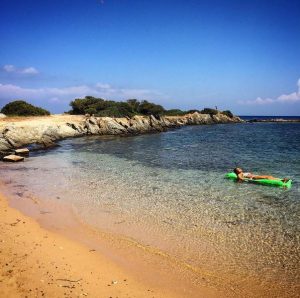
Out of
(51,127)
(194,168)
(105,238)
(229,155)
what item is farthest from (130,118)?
(105,238)

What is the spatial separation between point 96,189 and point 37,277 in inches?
366

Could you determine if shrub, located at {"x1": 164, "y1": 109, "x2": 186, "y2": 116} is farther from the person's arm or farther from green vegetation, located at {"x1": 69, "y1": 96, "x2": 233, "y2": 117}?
the person's arm

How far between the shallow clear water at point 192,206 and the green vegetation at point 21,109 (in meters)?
31.4

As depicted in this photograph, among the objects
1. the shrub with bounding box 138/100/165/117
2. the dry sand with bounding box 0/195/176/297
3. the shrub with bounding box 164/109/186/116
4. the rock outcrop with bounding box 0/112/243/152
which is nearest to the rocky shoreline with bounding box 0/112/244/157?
the rock outcrop with bounding box 0/112/243/152

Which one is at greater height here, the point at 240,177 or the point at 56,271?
the point at 240,177

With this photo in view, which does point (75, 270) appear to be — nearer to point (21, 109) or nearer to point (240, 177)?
point (240, 177)

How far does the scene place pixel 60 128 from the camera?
4538 cm

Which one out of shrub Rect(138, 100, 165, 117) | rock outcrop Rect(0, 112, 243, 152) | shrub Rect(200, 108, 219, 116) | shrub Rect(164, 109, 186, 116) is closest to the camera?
rock outcrop Rect(0, 112, 243, 152)

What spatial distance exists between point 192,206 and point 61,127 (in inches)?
1426

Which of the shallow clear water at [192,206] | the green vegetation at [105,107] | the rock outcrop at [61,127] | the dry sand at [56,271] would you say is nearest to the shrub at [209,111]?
the rock outcrop at [61,127]

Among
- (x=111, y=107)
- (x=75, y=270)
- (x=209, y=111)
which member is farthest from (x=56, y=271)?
(x=209, y=111)

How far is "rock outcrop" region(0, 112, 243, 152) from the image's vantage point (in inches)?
1362

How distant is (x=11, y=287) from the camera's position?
6500 mm

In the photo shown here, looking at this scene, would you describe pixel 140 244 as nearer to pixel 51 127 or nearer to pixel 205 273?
pixel 205 273
